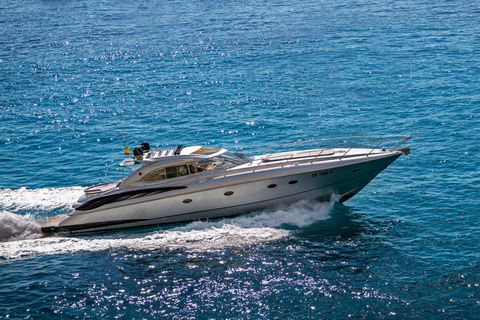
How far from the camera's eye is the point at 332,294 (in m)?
15.0

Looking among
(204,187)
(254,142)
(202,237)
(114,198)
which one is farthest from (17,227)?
(254,142)

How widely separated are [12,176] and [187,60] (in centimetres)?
2410

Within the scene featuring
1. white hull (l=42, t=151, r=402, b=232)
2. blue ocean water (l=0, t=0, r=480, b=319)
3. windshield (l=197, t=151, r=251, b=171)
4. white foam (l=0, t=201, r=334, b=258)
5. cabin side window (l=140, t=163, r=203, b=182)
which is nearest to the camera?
blue ocean water (l=0, t=0, r=480, b=319)

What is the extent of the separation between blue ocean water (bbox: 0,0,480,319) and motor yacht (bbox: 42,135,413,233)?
0.63 metres

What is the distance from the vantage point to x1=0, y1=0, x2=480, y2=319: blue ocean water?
15.4 m

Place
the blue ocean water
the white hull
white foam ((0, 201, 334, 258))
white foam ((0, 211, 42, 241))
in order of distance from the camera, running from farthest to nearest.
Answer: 1. white foam ((0, 211, 42, 241))
2. the white hull
3. white foam ((0, 201, 334, 258))
4. the blue ocean water

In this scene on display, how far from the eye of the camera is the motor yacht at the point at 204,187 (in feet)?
64.0

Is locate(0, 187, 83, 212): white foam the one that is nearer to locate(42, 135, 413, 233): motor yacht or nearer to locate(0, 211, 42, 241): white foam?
locate(0, 211, 42, 241): white foam

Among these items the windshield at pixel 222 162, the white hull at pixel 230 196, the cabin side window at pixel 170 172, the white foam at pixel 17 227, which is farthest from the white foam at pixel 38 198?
the windshield at pixel 222 162

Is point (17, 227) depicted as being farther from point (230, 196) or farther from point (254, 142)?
point (254, 142)

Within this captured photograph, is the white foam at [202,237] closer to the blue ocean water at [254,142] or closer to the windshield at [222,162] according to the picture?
the blue ocean water at [254,142]

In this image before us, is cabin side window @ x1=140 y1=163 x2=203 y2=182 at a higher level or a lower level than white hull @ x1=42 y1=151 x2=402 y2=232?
higher

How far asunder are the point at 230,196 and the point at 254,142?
968cm

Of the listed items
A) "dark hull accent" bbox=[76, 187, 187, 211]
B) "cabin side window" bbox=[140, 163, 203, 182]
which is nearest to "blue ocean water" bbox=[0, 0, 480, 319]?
"dark hull accent" bbox=[76, 187, 187, 211]
